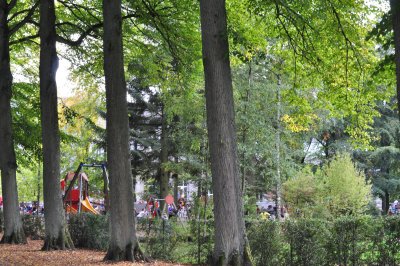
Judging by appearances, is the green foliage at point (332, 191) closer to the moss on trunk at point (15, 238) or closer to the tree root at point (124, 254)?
the moss on trunk at point (15, 238)

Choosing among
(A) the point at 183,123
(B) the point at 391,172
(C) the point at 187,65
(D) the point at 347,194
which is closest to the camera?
(C) the point at 187,65

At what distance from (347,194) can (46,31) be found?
17973mm

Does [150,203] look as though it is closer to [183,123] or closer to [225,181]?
[183,123]

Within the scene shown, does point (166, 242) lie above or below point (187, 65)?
below

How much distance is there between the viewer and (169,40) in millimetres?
14469

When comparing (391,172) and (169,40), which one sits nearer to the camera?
(169,40)

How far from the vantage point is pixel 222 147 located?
886cm

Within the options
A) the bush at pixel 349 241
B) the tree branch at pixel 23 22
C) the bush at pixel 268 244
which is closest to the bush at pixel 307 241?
the bush at pixel 349 241

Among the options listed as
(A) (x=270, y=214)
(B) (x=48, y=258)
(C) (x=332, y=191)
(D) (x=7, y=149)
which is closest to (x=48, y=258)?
A: (B) (x=48, y=258)

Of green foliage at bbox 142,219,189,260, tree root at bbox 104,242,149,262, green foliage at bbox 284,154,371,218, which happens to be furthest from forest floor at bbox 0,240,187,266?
green foliage at bbox 284,154,371,218

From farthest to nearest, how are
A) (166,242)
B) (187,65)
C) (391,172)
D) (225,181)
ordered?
(391,172)
(187,65)
(166,242)
(225,181)

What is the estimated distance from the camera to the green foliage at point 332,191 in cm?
2616

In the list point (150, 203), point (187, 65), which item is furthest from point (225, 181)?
point (150, 203)

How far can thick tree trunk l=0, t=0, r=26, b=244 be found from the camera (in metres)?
15.8
